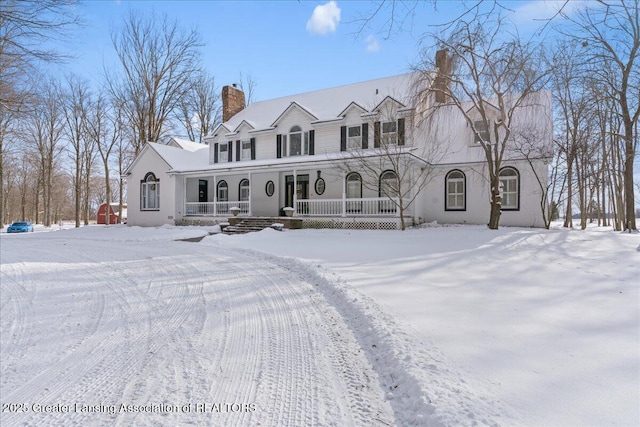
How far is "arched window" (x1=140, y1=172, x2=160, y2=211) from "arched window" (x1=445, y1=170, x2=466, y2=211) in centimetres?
1744

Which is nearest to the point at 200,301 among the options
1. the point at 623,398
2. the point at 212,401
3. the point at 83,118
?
the point at 212,401

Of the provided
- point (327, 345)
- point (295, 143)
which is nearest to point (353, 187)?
point (295, 143)

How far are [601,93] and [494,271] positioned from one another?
13.8m

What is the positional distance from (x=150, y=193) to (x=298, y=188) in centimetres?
1040

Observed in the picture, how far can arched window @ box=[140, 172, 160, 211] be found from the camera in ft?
71.4

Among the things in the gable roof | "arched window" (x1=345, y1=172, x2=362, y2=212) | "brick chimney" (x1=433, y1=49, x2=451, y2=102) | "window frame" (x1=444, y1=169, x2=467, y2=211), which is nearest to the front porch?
"arched window" (x1=345, y1=172, x2=362, y2=212)

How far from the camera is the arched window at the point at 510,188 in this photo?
1544 centimetres

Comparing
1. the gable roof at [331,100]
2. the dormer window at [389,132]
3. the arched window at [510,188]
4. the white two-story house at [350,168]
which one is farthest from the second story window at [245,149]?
the arched window at [510,188]

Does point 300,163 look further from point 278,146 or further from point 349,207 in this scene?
point 278,146

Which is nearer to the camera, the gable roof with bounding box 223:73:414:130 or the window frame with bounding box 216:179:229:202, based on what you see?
the gable roof with bounding box 223:73:414:130

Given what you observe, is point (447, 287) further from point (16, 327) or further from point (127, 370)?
point (16, 327)

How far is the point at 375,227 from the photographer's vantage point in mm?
15383

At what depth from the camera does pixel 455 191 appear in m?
16.7

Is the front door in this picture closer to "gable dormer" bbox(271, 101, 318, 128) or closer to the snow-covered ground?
"gable dormer" bbox(271, 101, 318, 128)
